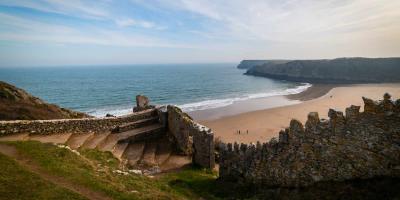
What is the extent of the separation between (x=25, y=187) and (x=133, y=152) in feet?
28.1

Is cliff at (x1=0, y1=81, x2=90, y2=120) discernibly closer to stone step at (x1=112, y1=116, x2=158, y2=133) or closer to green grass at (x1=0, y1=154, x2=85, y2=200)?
stone step at (x1=112, y1=116, x2=158, y2=133)

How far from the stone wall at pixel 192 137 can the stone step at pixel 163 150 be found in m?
0.59

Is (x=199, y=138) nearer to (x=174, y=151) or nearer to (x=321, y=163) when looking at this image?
(x=174, y=151)

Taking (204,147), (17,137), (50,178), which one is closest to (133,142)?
(204,147)

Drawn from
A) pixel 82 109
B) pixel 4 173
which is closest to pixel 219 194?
pixel 4 173

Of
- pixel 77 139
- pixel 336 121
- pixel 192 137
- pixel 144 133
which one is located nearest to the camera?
pixel 336 121

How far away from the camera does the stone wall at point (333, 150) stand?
29.2ft

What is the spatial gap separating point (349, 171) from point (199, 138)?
25.8 feet

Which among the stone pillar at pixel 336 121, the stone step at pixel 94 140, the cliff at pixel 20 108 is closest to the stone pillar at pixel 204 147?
the stone step at pixel 94 140

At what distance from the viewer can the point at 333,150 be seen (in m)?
9.95

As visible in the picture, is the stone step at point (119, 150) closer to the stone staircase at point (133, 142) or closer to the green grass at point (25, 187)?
the stone staircase at point (133, 142)

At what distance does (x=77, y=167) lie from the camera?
37.9 feet

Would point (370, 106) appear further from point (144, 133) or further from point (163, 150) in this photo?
point (144, 133)

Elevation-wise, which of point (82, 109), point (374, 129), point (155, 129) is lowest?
point (82, 109)
